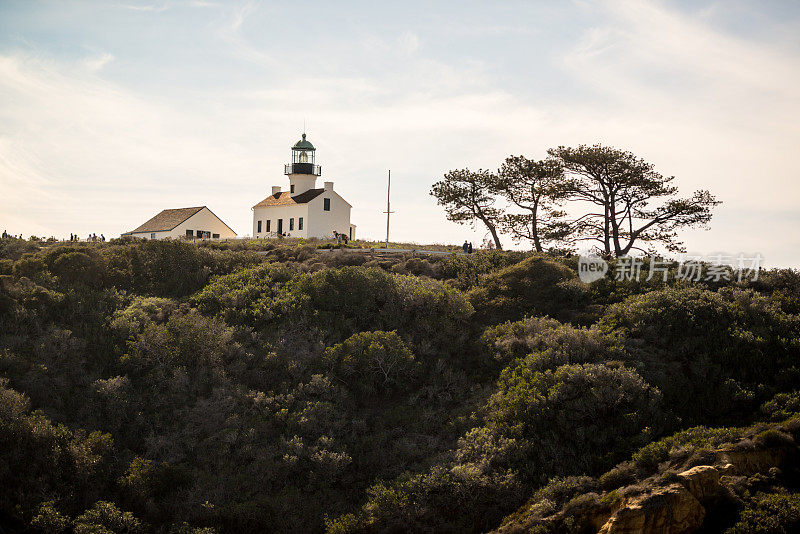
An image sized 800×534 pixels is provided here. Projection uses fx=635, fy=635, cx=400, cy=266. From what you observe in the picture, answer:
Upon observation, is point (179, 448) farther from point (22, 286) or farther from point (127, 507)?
point (22, 286)

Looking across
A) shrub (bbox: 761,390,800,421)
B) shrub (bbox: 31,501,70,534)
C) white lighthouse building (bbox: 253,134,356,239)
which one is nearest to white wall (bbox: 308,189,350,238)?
white lighthouse building (bbox: 253,134,356,239)

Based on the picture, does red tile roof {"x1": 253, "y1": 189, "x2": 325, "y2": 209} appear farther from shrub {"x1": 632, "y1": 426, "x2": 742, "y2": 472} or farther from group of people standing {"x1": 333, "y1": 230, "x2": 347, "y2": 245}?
shrub {"x1": 632, "y1": 426, "x2": 742, "y2": 472}

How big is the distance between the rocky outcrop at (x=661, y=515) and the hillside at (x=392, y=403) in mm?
60

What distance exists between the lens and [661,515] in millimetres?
13289

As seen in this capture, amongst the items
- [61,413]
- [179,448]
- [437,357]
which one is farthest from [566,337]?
[61,413]

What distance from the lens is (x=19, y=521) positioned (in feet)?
50.3

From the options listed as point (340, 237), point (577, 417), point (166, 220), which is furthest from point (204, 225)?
point (577, 417)

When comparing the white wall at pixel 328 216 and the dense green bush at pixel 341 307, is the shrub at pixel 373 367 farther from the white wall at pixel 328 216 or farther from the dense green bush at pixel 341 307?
the white wall at pixel 328 216

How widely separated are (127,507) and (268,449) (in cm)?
385

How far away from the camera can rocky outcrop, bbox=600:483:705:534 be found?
43.4 ft

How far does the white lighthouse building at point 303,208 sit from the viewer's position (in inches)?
1874

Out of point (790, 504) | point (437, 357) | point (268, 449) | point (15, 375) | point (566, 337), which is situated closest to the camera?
point (790, 504)

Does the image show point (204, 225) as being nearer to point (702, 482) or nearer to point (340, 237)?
point (340, 237)

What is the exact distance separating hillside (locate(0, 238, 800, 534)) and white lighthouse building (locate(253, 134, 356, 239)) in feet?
66.6
